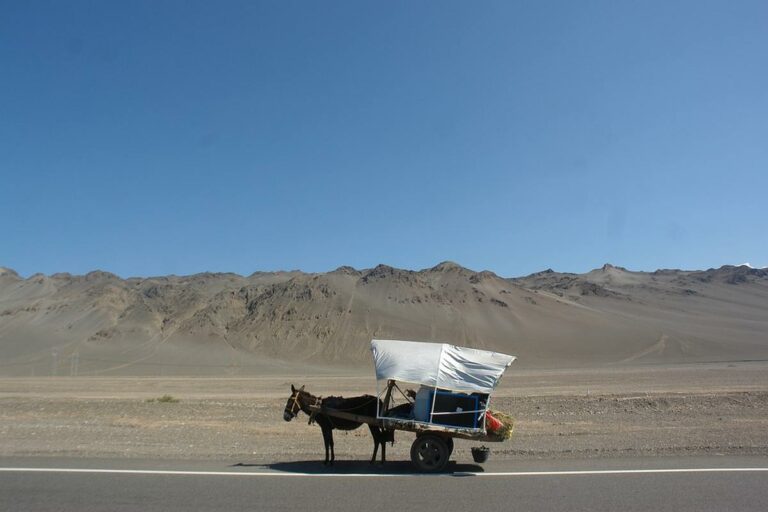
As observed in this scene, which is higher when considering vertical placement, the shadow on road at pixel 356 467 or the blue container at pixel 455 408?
the blue container at pixel 455 408

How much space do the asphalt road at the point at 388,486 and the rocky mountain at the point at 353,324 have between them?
7175cm

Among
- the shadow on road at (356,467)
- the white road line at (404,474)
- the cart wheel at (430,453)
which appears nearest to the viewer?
the white road line at (404,474)

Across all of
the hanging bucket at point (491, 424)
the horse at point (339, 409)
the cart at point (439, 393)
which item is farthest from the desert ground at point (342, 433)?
the cart at point (439, 393)

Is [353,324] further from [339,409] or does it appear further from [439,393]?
[439,393]

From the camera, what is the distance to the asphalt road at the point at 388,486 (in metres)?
7.84

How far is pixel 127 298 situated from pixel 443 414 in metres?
137

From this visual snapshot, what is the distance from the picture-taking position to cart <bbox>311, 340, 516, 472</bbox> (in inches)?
403

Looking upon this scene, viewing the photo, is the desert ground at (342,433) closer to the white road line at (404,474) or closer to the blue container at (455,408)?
the white road line at (404,474)

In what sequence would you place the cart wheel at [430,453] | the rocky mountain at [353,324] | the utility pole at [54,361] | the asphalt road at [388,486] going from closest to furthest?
the asphalt road at [388,486] → the cart wheel at [430,453] → the utility pole at [54,361] → the rocky mountain at [353,324]

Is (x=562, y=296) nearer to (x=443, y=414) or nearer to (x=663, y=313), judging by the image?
(x=663, y=313)

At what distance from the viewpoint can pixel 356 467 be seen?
10.5m

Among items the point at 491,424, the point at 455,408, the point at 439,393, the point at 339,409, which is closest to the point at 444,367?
the point at 439,393

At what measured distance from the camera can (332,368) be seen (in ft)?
281

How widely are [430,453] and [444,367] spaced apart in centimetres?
145
